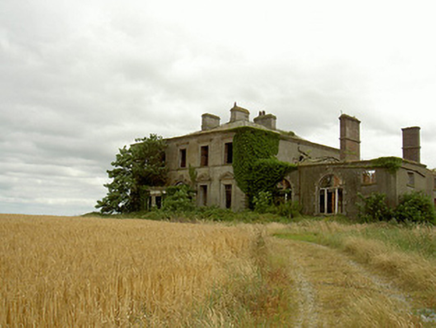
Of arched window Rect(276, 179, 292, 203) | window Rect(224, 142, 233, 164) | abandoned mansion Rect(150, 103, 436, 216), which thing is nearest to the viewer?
abandoned mansion Rect(150, 103, 436, 216)

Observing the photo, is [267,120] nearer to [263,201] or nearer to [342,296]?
[263,201]

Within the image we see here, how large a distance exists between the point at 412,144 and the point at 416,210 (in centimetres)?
975

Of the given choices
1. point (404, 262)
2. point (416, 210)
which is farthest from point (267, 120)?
point (404, 262)

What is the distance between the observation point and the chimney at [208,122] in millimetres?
40812

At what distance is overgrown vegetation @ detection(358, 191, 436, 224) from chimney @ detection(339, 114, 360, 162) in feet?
25.4

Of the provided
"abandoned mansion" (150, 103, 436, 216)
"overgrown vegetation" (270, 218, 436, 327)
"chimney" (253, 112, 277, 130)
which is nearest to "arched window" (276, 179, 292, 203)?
"abandoned mansion" (150, 103, 436, 216)

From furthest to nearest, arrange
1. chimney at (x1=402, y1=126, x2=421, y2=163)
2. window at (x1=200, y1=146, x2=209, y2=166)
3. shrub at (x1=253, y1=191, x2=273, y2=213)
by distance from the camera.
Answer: window at (x1=200, y1=146, x2=209, y2=166)
chimney at (x1=402, y1=126, x2=421, y2=163)
shrub at (x1=253, y1=191, x2=273, y2=213)

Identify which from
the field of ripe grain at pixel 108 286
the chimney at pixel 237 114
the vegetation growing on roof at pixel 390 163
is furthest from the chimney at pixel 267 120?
the field of ripe grain at pixel 108 286

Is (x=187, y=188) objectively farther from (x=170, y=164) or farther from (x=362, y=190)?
(x=362, y=190)

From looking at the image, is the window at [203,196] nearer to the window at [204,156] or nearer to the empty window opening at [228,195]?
the window at [204,156]

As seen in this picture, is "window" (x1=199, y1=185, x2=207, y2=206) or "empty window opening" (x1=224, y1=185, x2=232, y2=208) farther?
"window" (x1=199, y1=185, x2=207, y2=206)

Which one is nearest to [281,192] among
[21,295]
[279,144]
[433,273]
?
[279,144]

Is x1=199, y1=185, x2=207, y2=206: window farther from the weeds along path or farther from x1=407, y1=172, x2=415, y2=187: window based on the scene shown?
the weeds along path

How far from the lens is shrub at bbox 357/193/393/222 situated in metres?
27.9
